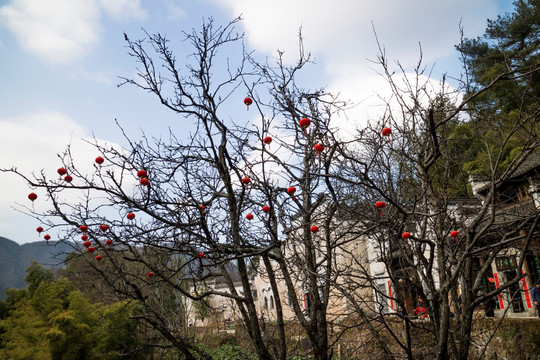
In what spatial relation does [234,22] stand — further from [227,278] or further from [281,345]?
[281,345]

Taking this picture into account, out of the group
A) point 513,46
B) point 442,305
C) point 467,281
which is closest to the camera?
point 442,305

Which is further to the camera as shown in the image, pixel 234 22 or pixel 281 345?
pixel 234 22

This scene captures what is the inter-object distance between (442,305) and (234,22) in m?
4.17

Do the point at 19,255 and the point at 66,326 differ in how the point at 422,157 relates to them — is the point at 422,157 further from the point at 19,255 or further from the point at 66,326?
the point at 19,255

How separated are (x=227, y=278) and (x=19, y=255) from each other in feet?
567

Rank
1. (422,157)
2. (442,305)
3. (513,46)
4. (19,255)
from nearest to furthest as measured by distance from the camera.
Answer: (442,305)
(422,157)
(513,46)
(19,255)

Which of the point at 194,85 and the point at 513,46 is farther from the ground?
the point at 513,46

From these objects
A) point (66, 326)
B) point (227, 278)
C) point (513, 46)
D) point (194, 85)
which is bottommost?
point (66, 326)

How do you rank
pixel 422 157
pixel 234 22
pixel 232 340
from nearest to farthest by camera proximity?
pixel 422 157
pixel 234 22
pixel 232 340

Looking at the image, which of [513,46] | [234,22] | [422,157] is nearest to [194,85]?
[234,22]

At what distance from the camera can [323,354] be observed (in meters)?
4.85

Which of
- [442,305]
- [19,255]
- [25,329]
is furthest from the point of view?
[19,255]

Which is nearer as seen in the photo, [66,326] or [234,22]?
[234,22]

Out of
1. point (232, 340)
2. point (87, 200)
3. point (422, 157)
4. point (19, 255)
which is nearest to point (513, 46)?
point (232, 340)
